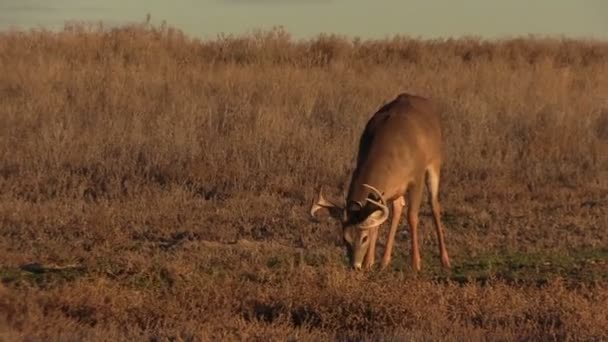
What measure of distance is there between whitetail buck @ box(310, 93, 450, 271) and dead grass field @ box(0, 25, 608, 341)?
0.32m

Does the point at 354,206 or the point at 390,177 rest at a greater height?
the point at 390,177

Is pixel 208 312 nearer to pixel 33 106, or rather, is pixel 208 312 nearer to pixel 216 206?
pixel 216 206

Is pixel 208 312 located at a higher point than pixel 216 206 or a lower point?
higher

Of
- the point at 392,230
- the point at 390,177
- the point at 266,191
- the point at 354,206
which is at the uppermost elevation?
the point at 390,177

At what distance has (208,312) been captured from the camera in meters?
7.99

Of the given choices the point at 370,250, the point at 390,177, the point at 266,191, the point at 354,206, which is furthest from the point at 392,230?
the point at 266,191

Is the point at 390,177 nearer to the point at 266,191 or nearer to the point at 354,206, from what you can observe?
the point at 354,206

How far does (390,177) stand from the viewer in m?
11.2

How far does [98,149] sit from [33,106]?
123 inches

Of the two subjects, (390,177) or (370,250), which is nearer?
(370,250)

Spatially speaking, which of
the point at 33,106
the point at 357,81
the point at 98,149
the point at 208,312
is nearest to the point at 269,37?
the point at 357,81

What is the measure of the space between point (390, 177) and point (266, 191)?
377 centimetres

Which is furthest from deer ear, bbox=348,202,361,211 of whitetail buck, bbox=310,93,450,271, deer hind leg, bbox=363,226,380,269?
deer hind leg, bbox=363,226,380,269

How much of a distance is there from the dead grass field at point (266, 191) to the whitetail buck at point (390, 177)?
0.32m
